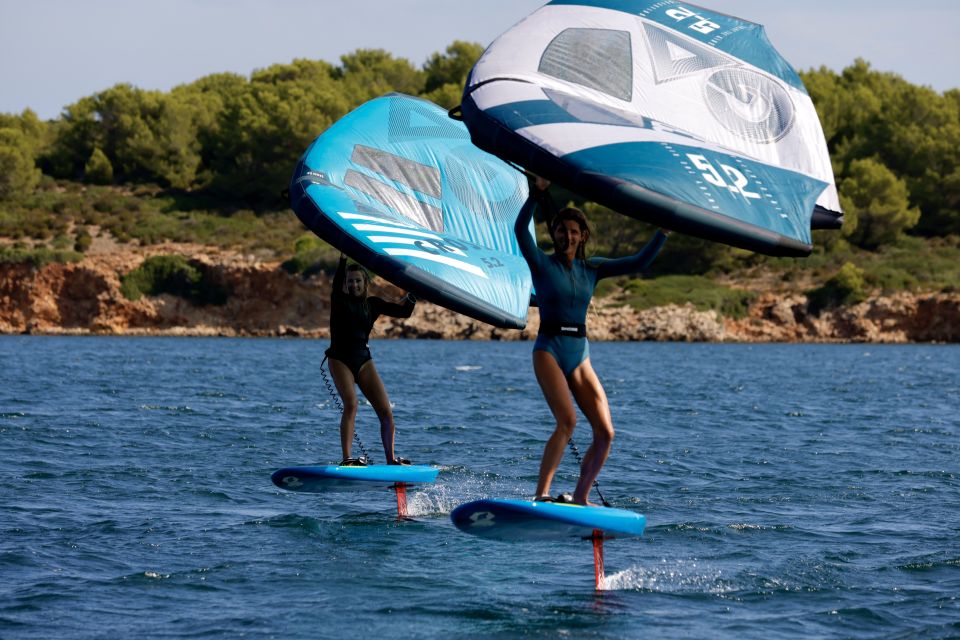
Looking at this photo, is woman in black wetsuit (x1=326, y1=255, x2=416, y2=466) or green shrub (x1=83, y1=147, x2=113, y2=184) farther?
green shrub (x1=83, y1=147, x2=113, y2=184)

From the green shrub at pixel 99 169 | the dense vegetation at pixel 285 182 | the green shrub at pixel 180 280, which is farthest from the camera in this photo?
the green shrub at pixel 99 169

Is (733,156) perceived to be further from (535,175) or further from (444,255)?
(444,255)

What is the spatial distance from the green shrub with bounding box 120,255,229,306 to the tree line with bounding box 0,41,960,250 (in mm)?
12589

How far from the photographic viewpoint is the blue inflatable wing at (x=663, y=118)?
877 cm

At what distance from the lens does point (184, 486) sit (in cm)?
1528

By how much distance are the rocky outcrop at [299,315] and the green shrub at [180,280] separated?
1.21ft

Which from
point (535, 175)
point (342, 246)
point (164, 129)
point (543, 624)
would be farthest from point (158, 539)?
point (164, 129)

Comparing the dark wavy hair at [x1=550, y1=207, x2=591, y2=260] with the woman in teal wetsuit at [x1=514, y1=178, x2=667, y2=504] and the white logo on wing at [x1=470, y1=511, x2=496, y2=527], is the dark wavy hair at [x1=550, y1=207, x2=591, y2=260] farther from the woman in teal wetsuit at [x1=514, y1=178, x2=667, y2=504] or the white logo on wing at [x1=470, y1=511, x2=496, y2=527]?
the white logo on wing at [x1=470, y1=511, x2=496, y2=527]

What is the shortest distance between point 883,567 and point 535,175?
4.92 metres

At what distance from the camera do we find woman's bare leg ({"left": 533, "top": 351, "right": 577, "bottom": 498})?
31.4 feet

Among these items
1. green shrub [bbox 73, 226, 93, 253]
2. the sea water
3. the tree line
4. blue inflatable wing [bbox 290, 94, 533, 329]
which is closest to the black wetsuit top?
blue inflatable wing [bbox 290, 94, 533, 329]

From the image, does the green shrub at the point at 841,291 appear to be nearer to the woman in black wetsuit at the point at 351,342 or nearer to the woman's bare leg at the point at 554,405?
the woman in black wetsuit at the point at 351,342

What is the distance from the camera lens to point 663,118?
10195mm

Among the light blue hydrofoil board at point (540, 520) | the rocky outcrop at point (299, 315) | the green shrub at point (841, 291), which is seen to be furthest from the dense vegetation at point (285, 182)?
the light blue hydrofoil board at point (540, 520)
